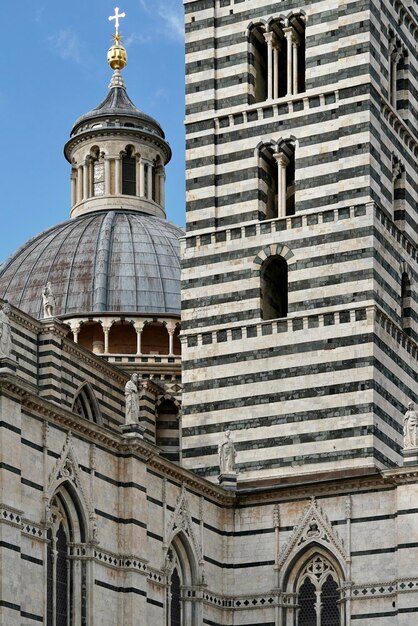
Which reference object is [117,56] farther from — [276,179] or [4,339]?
[4,339]

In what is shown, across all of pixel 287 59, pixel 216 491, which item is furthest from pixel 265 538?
pixel 287 59

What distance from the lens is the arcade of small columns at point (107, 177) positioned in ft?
185

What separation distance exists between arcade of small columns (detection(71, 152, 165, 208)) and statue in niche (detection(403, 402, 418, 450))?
21434 mm

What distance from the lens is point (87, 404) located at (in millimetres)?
44688

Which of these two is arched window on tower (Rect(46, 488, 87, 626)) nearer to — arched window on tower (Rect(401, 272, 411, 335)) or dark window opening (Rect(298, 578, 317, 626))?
dark window opening (Rect(298, 578, 317, 626))

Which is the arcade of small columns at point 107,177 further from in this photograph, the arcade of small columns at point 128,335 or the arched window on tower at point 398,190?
the arched window on tower at point 398,190

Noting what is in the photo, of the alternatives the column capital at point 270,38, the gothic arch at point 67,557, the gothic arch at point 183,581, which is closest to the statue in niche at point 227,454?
the gothic arch at point 183,581

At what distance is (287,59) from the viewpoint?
41.5 meters

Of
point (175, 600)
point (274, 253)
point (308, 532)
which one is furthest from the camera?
point (274, 253)

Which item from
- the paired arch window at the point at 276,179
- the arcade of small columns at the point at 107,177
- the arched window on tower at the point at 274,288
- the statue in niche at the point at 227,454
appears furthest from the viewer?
the arcade of small columns at the point at 107,177

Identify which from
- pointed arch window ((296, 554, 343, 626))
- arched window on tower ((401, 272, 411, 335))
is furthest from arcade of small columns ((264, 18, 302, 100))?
pointed arch window ((296, 554, 343, 626))

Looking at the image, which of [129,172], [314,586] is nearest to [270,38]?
[314,586]

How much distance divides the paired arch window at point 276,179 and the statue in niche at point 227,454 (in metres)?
5.20

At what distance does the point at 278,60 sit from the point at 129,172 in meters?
15.8
